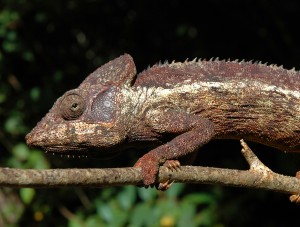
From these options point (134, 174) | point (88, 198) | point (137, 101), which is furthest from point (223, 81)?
point (88, 198)

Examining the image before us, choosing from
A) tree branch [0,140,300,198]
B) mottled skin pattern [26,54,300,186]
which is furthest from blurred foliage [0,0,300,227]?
tree branch [0,140,300,198]

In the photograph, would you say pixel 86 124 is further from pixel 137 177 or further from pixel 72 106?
pixel 137 177

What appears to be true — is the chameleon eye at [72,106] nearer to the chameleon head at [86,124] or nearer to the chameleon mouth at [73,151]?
the chameleon head at [86,124]

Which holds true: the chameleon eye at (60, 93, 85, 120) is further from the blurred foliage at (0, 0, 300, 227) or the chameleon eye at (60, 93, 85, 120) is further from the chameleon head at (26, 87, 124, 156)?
the blurred foliage at (0, 0, 300, 227)

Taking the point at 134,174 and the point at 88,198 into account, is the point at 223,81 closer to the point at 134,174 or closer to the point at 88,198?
the point at 134,174

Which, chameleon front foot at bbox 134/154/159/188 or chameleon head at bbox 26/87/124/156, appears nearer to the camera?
chameleon front foot at bbox 134/154/159/188

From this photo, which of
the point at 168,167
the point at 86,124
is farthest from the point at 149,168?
the point at 86,124

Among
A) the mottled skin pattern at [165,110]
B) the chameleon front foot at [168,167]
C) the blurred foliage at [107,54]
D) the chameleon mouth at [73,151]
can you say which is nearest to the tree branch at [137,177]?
the chameleon front foot at [168,167]

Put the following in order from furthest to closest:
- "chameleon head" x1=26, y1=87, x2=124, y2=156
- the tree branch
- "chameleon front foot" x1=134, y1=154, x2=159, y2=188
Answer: "chameleon head" x1=26, y1=87, x2=124, y2=156, "chameleon front foot" x1=134, y1=154, x2=159, y2=188, the tree branch

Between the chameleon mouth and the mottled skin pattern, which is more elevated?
the mottled skin pattern
